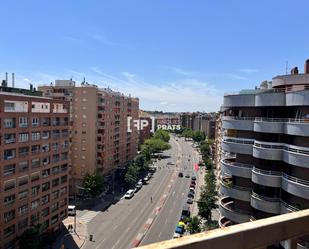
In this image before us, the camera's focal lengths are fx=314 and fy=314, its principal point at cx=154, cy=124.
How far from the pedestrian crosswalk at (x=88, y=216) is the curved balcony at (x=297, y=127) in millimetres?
38334

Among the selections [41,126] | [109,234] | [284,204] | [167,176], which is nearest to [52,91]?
[41,126]

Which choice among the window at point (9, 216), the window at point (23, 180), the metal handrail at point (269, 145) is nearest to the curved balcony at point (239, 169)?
the metal handrail at point (269, 145)

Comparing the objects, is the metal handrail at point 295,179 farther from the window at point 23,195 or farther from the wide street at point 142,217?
the window at point 23,195

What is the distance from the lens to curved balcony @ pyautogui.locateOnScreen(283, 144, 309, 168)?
16.2m

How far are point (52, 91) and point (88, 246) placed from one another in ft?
106

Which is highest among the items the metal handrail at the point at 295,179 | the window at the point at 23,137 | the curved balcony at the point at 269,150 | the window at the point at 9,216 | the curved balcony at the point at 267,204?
the curved balcony at the point at 269,150

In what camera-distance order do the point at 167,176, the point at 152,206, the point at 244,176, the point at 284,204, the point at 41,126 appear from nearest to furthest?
1. the point at 284,204
2. the point at 244,176
3. the point at 41,126
4. the point at 152,206
5. the point at 167,176

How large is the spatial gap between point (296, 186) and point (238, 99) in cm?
726

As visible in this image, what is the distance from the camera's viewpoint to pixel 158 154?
122062mm

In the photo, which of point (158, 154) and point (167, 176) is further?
point (158, 154)

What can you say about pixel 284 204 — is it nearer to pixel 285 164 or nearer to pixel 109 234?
pixel 285 164

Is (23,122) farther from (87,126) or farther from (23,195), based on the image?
(87,126)

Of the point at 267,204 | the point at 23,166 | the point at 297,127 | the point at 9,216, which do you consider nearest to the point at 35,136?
the point at 23,166

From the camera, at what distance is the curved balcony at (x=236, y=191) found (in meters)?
20.9
